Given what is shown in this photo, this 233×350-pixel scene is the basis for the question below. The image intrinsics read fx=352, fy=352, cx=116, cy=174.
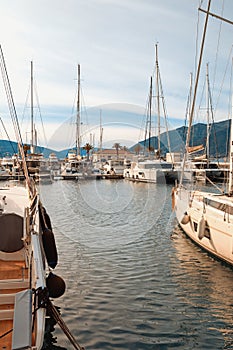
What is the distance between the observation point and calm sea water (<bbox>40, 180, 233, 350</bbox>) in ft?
24.9

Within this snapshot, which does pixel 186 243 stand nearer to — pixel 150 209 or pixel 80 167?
pixel 150 209

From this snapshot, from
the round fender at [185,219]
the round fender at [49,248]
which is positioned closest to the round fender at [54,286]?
the round fender at [49,248]

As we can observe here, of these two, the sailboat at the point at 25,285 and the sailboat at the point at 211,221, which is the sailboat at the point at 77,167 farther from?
the sailboat at the point at 25,285

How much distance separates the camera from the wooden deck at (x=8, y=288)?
5582 millimetres

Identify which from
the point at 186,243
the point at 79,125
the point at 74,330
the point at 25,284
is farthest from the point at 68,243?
the point at 79,125

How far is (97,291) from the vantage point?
10102 mm

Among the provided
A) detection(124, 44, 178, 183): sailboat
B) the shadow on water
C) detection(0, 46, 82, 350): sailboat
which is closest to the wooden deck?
detection(0, 46, 82, 350): sailboat

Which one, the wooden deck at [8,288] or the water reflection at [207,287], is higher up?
the wooden deck at [8,288]

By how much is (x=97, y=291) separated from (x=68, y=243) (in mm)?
5971

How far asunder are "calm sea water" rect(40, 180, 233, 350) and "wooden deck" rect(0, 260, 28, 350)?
1571mm

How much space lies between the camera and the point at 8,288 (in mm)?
6566

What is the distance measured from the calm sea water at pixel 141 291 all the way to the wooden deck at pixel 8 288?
5.15 feet

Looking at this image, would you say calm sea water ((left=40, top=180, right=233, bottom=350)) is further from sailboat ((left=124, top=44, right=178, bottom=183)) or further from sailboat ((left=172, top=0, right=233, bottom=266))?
sailboat ((left=124, top=44, right=178, bottom=183))

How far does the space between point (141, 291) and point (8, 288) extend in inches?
181
